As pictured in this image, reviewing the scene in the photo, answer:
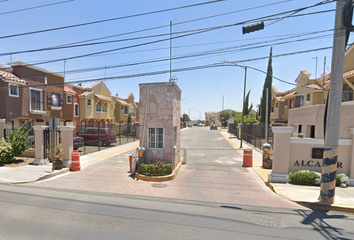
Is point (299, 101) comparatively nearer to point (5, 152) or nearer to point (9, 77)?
point (5, 152)

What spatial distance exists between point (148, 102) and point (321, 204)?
7.41 metres

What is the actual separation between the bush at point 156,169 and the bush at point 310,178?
16.5 ft

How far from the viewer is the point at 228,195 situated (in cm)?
630

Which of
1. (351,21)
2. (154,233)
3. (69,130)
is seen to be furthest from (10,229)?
(351,21)

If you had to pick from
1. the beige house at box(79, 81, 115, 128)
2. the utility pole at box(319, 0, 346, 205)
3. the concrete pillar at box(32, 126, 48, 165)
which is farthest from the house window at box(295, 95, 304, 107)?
the concrete pillar at box(32, 126, 48, 165)

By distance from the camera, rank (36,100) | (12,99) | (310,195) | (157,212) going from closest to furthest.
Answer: (157,212) → (310,195) → (12,99) → (36,100)

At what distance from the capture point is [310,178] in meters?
7.22

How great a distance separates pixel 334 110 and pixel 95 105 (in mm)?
26144

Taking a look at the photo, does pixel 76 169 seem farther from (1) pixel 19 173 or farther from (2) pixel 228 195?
(2) pixel 228 195

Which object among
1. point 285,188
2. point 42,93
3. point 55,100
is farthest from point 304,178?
point 55,100

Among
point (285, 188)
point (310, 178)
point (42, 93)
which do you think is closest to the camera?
point (285, 188)

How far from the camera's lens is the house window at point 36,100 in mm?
17703

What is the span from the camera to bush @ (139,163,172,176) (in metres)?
8.00

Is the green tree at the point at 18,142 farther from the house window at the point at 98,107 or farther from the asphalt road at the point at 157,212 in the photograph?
the house window at the point at 98,107
